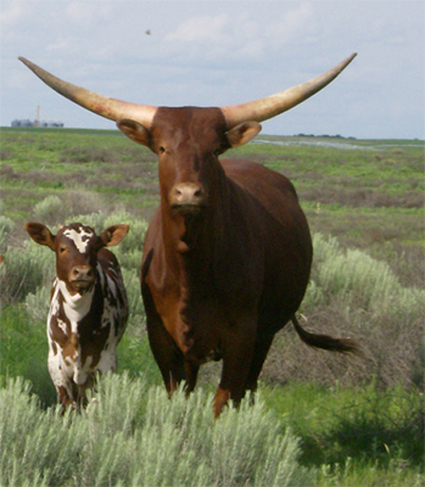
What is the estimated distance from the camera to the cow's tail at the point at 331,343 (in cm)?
714

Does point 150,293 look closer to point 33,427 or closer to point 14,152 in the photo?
point 33,427

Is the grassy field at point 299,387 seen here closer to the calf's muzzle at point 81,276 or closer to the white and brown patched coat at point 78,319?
the white and brown patched coat at point 78,319

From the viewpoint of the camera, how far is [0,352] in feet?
24.5

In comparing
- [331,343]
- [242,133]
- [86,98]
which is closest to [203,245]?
[242,133]

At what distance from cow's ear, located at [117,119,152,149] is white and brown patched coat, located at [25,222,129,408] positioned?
0.86 m

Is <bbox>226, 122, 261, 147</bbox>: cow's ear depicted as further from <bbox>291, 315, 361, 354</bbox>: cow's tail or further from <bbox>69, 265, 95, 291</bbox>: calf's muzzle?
<bbox>291, 315, 361, 354</bbox>: cow's tail

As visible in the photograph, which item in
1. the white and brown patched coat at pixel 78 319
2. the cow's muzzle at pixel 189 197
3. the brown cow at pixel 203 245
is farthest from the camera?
the white and brown patched coat at pixel 78 319

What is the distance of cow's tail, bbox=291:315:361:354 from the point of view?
23.4ft

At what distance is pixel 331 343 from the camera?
23.5 feet

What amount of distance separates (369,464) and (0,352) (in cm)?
353

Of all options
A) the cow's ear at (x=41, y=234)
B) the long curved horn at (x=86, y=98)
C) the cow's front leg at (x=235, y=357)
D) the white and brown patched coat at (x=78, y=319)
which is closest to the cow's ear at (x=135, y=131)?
the long curved horn at (x=86, y=98)

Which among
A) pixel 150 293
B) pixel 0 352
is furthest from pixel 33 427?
pixel 0 352

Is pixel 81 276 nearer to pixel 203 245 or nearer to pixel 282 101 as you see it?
pixel 203 245

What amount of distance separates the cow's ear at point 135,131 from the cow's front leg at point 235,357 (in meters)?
1.27
